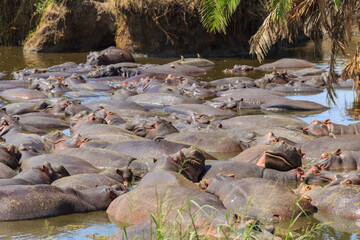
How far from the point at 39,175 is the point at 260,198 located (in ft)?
7.03

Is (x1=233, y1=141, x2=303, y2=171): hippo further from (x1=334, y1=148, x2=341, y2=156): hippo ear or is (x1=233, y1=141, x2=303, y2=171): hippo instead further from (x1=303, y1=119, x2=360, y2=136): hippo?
(x1=303, y1=119, x2=360, y2=136): hippo

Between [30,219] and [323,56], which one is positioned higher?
[30,219]

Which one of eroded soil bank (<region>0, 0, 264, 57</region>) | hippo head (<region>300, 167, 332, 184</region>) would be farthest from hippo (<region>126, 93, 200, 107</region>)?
eroded soil bank (<region>0, 0, 264, 57</region>)

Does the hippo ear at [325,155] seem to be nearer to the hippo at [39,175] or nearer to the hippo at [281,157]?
the hippo at [281,157]

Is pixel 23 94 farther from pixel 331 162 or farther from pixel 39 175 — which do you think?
pixel 331 162

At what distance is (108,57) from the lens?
1831cm

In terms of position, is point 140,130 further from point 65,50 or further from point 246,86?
point 65,50

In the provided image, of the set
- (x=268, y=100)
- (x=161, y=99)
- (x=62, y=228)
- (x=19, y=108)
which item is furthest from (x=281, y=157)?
(x=19, y=108)

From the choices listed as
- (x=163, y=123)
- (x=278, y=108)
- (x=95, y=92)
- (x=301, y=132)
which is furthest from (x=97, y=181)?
(x=95, y=92)

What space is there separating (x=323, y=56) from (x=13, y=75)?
11.1 m

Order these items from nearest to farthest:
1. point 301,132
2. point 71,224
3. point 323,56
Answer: point 71,224, point 301,132, point 323,56

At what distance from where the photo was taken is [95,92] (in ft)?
44.0

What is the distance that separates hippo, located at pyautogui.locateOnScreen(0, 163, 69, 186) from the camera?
5.48 m

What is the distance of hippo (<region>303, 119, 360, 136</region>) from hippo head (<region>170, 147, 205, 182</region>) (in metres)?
2.71
